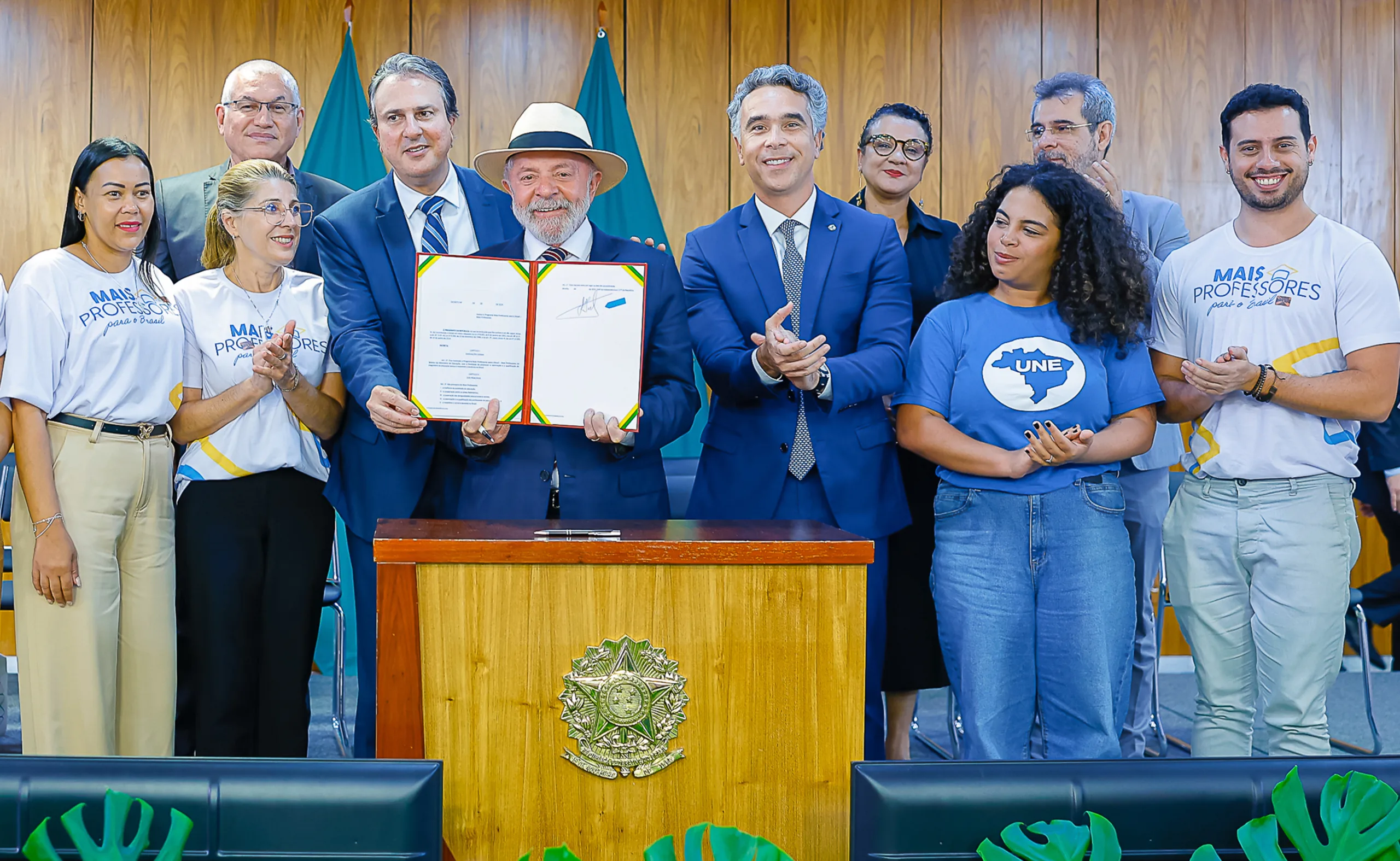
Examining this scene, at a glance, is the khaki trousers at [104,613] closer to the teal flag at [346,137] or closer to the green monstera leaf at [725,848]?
the green monstera leaf at [725,848]

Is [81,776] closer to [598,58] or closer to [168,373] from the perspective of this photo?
[168,373]

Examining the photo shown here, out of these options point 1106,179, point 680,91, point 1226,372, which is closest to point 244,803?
point 1226,372

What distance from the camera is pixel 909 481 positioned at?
3.01 m

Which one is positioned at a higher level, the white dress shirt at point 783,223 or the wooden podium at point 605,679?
the white dress shirt at point 783,223

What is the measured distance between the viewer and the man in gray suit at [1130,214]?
3.13m

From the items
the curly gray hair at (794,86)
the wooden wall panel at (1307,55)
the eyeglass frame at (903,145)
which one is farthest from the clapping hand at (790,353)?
the wooden wall panel at (1307,55)

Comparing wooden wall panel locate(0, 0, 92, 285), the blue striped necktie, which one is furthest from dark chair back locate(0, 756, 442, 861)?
wooden wall panel locate(0, 0, 92, 285)

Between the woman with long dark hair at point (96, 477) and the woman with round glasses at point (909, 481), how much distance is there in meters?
1.77

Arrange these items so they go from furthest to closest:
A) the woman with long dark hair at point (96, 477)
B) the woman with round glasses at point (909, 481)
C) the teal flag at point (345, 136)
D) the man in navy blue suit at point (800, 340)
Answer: the teal flag at point (345, 136) → the woman with round glasses at point (909, 481) → the man in navy blue suit at point (800, 340) → the woman with long dark hair at point (96, 477)

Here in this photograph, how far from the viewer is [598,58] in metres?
5.36

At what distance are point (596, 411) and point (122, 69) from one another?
13.5 ft

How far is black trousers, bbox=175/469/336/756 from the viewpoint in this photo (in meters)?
2.60

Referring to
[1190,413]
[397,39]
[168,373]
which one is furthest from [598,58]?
[1190,413]

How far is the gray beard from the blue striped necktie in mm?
278
